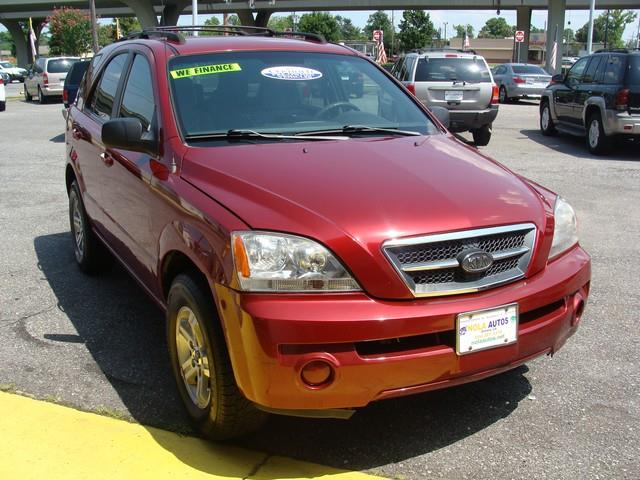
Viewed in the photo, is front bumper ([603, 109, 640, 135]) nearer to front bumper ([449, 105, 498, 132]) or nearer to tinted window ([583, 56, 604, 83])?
tinted window ([583, 56, 604, 83])

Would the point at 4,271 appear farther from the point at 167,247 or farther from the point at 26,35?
the point at 26,35

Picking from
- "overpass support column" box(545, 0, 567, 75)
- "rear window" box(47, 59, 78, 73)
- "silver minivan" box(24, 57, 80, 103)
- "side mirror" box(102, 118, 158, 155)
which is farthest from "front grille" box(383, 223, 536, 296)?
"overpass support column" box(545, 0, 567, 75)

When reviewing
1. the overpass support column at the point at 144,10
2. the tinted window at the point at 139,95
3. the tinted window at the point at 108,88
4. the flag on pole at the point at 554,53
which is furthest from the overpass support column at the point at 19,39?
the tinted window at the point at 139,95

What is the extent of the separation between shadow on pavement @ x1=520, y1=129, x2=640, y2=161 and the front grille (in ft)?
31.7

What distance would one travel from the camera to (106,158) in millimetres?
4523

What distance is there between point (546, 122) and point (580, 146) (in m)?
1.61

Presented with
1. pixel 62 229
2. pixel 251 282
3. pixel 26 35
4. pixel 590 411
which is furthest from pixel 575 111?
pixel 26 35

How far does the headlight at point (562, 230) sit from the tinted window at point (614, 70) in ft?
29.9

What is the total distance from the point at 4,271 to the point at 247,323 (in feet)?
12.7

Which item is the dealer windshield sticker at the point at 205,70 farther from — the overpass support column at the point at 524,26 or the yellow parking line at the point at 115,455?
the overpass support column at the point at 524,26

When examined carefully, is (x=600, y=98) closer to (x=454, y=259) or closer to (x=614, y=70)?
(x=614, y=70)

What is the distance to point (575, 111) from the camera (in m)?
12.9

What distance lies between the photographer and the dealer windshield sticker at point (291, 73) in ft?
13.5

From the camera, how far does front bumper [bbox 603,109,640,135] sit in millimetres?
11203
